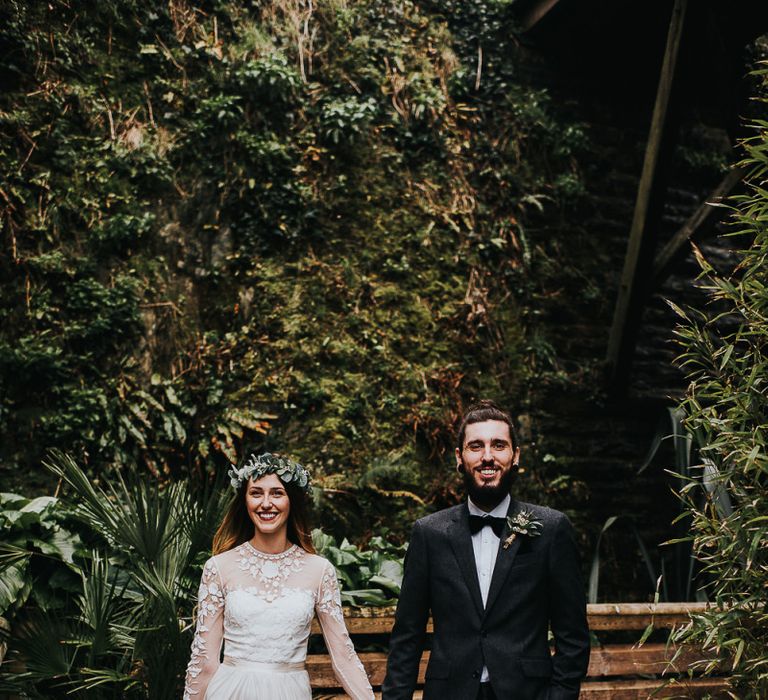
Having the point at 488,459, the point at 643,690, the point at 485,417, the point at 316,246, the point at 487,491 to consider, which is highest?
the point at 316,246

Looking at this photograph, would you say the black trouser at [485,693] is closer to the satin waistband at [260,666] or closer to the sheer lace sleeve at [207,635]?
the satin waistband at [260,666]

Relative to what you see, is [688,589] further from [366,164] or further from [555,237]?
[366,164]

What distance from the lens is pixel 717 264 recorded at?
6.75m

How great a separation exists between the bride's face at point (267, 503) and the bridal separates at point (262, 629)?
0.46 feet

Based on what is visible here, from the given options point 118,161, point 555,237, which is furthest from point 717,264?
point 118,161

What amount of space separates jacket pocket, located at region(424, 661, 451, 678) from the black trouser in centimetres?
11

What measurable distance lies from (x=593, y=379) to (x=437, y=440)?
1424mm

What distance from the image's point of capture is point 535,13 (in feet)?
20.9

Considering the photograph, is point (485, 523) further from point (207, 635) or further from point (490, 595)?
point (207, 635)

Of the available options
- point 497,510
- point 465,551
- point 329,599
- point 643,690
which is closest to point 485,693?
point 465,551

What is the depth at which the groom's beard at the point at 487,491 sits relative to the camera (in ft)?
8.47

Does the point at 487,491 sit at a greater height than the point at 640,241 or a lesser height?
lesser

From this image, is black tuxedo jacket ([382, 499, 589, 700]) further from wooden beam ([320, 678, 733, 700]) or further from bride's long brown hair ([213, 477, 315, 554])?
wooden beam ([320, 678, 733, 700])

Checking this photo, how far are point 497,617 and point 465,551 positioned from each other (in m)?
0.24
